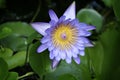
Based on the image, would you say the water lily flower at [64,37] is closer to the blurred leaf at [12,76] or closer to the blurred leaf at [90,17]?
the blurred leaf at [12,76]

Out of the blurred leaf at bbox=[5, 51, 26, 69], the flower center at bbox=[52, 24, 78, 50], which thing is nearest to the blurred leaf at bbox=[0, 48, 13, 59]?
the blurred leaf at bbox=[5, 51, 26, 69]

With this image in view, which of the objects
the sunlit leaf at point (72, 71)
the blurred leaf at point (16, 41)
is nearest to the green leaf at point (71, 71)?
the sunlit leaf at point (72, 71)

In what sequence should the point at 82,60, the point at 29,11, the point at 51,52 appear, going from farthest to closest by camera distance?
the point at 29,11 → the point at 82,60 → the point at 51,52

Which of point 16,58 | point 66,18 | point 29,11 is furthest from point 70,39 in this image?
point 29,11

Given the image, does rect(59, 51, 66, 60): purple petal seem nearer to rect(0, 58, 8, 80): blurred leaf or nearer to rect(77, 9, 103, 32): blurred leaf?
rect(0, 58, 8, 80): blurred leaf

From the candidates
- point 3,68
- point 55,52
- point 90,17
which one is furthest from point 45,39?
point 90,17

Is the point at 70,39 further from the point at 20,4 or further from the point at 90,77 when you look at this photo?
the point at 20,4
